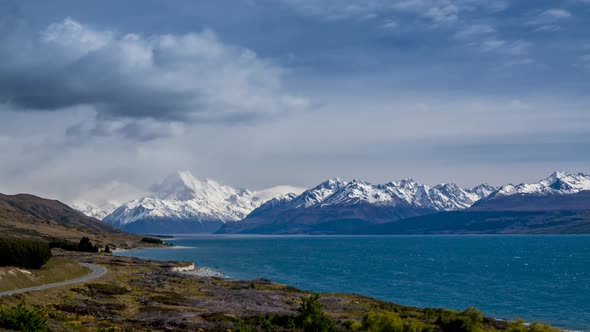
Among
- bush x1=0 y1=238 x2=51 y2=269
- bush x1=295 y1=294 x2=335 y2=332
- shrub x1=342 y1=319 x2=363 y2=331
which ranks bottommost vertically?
shrub x1=342 y1=319 x2=363 y2=331

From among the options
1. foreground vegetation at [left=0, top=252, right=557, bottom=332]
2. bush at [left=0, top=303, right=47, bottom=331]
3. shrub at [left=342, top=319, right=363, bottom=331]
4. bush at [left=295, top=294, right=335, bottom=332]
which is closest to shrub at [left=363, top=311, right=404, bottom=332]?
foreground vegetation at [left=0, top=252, right=557, bottom=332]

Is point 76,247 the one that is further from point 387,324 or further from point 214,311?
point 387,324

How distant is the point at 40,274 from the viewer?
75.4 m

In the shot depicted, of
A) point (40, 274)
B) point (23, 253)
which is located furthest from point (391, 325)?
point (23, 253)

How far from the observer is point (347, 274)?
146 meters

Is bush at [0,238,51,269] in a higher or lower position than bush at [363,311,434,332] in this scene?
higher

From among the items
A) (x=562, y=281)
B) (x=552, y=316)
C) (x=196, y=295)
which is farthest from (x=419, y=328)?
(x=562, y=281)

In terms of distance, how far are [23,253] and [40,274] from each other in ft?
11.5

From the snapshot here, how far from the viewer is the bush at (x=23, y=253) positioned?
7169cm

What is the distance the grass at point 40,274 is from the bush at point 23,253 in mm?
1191

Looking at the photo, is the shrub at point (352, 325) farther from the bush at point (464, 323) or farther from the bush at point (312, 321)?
the bush at point (464, 323)

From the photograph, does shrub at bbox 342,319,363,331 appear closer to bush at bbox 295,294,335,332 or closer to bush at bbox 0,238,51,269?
bush at bbox 295,294,335,332

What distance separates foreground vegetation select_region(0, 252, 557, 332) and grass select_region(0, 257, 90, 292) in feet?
15.8

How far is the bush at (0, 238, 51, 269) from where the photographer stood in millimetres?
71688
